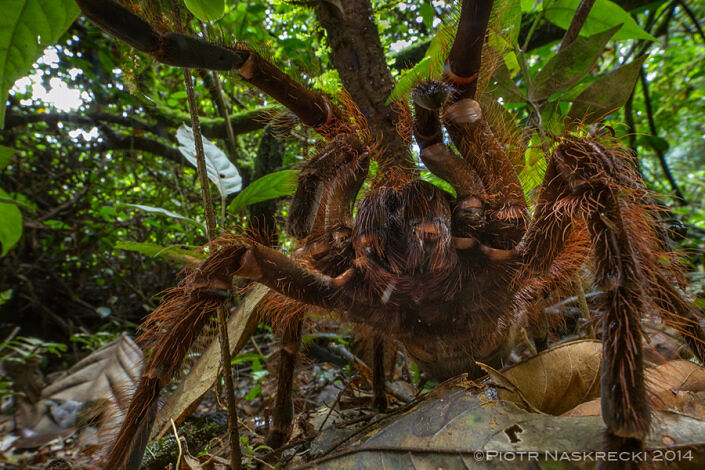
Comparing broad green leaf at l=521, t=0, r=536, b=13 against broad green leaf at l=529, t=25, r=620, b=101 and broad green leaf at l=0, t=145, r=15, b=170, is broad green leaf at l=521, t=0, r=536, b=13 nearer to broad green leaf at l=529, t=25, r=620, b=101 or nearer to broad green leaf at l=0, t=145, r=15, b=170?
broad green leaf at l=529, t=25, r=620, b=101

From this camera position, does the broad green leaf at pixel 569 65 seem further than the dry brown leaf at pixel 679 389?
Yes

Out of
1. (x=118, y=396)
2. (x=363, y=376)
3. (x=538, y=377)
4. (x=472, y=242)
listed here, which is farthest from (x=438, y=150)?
(x=363, y=376)

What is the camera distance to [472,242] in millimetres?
932

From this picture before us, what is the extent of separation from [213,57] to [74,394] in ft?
5.16

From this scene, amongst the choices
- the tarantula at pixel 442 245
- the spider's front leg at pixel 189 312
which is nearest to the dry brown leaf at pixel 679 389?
the tarantula at pixel 442 245

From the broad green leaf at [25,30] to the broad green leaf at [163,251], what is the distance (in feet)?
1.83

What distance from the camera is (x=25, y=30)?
837 mm

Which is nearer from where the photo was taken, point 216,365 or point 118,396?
point 118,396

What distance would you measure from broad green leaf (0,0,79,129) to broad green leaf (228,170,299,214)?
611mm

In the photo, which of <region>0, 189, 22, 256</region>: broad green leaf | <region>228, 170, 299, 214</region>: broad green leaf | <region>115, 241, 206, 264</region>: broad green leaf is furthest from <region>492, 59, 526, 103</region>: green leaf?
<region>0, 189, 22, 256</region>: broad green leaf

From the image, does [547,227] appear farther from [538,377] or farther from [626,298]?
[538,377]

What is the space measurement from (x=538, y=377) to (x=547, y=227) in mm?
405

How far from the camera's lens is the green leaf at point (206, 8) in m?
0.94

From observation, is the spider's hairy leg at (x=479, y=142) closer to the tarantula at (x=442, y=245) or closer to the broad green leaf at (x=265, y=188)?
the tarantula at (x=442, y=245)
